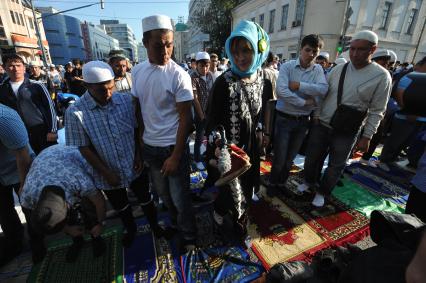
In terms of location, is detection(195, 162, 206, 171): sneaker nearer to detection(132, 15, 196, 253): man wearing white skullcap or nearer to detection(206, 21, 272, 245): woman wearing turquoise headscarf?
detection(206, 21, 272, 245): woman wearing turquoise headscarf

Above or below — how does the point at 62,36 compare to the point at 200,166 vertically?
above

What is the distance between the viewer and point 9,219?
7.63 ft

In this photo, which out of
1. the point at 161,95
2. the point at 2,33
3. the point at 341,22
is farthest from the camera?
the point at 2,33

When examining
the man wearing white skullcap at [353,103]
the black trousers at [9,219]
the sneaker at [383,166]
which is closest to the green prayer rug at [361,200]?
the man wearing white skullcap at [353,103]

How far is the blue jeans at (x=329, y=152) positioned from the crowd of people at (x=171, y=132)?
2 cm

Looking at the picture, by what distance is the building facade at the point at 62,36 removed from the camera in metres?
53.1

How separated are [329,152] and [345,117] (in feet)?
2.08

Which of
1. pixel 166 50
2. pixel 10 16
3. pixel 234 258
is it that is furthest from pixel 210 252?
pixel 10 16

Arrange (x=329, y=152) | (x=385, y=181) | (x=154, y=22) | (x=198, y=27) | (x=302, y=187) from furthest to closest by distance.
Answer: (x=198, y=27) → (x=385, y=181) → (x=302, y=187) → (x=329, y=152) → (x=154, y=22)

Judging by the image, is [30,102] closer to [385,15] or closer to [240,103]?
[240,103]

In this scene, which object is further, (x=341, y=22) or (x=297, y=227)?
(x=341, y=22)

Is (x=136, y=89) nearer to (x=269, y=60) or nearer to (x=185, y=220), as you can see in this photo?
(x=185, y=220)

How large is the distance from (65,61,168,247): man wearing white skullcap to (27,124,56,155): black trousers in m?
1.97

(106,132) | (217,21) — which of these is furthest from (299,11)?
(106,132)
